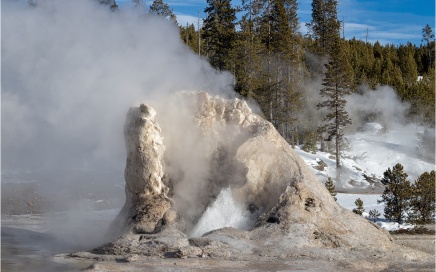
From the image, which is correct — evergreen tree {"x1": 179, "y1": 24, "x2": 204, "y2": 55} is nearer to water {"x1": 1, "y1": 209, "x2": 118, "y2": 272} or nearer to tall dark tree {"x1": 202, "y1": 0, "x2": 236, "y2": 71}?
tall dark tree {"x1": 202, "y1": 0, "x2": 236, "y2": 71}

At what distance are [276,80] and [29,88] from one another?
1661 centimetres

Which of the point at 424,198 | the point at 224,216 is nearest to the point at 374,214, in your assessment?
the point at 424,198

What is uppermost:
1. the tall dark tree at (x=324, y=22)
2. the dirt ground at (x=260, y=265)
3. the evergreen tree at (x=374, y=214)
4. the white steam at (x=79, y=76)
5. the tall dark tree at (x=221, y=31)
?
the tall dark tree at (x=324, y=22)

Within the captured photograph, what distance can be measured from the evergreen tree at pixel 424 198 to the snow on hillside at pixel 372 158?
9.65m

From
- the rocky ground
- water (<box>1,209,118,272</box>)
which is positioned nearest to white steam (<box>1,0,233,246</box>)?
water (<box>1,209,118,272</box>)

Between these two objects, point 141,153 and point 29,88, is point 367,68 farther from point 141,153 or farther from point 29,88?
point 141,153

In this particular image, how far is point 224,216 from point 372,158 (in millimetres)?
27912

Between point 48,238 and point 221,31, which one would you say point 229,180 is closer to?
point 48,238

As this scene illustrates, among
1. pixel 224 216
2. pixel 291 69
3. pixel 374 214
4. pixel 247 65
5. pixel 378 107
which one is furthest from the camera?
pixel 378 107

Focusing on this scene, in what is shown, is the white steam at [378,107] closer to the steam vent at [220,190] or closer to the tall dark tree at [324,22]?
the tall dark tree at [324,22]

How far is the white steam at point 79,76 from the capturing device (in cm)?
1522

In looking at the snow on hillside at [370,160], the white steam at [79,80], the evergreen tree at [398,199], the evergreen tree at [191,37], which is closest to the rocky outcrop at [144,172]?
the white steam at [79,80]

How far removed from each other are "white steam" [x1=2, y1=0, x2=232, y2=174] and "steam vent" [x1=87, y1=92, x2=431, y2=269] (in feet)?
4.02

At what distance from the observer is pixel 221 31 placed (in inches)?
1391
